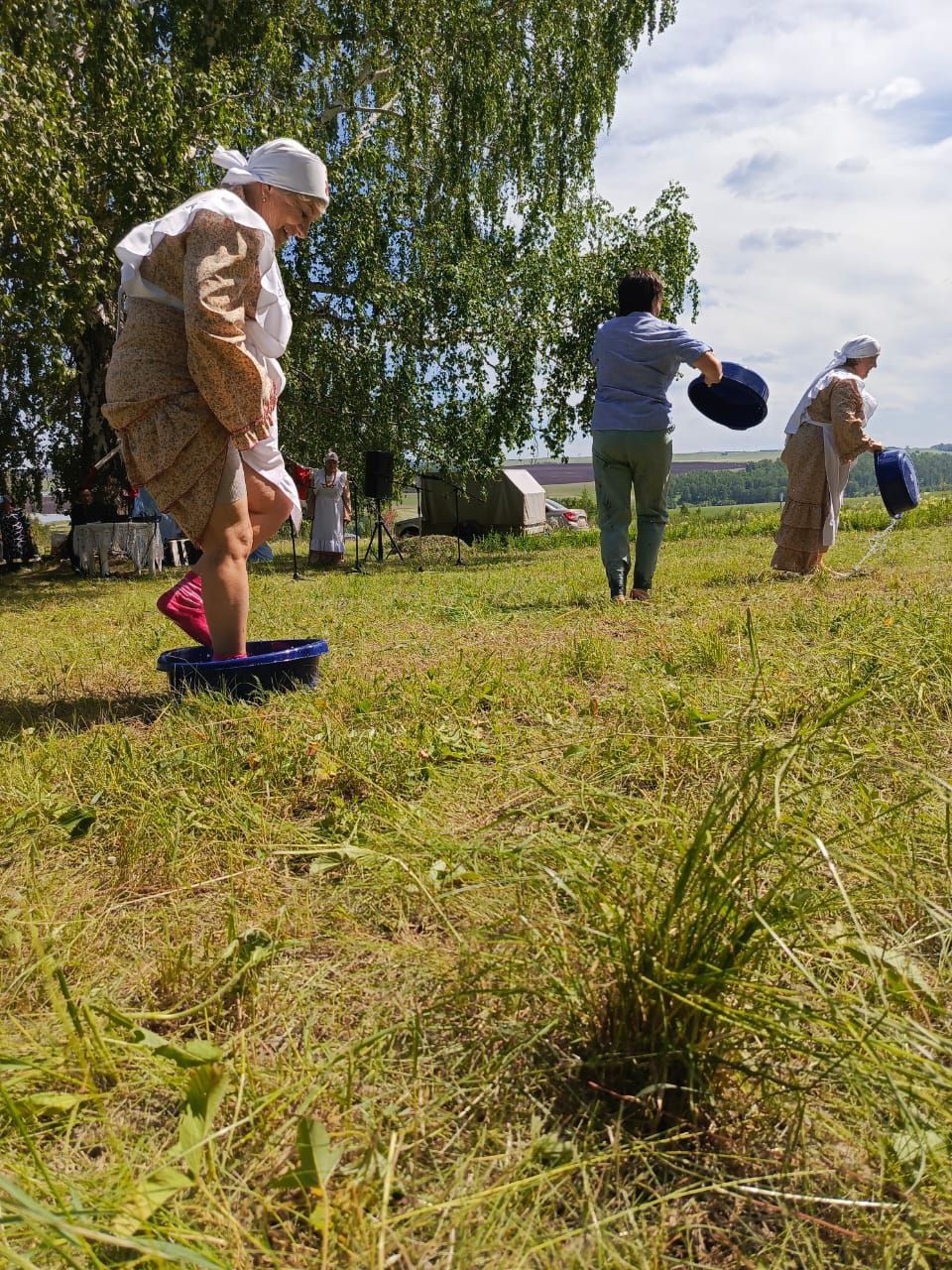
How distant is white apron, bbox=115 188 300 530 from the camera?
2.72 meters

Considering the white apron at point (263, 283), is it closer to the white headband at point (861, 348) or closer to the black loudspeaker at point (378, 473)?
the white headband at point (861, 348)

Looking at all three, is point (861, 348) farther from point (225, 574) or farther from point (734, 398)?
point (225, 574)

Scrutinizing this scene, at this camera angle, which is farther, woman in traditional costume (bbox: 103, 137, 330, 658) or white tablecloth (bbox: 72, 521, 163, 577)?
white tablecloth (bbox: 72, 521, 163, 577)

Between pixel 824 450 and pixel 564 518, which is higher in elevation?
pixel 824 450

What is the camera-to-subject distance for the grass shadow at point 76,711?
287 centimetres

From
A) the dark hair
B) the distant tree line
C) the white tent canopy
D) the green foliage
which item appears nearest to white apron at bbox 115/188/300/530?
the dark hair

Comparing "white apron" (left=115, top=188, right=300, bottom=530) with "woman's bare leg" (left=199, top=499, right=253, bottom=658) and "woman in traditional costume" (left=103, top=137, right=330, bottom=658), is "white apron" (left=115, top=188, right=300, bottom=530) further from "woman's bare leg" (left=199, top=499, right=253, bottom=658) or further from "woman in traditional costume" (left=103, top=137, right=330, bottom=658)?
"woman's bare leg" (left=199, top=499, right=253, bottom=658)

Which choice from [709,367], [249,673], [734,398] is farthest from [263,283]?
[734,398]

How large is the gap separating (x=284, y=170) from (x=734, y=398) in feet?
12.1

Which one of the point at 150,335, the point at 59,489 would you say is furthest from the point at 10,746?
the point at 59,489

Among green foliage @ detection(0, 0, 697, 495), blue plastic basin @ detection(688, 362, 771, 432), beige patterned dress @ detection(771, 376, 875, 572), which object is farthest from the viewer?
green foliage @ detection(0, 0, 697, 495)

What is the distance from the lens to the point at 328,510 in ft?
49.9

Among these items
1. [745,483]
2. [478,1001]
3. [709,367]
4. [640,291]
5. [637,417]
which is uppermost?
[745,483]

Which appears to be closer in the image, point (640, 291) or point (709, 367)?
point (709, 367)
